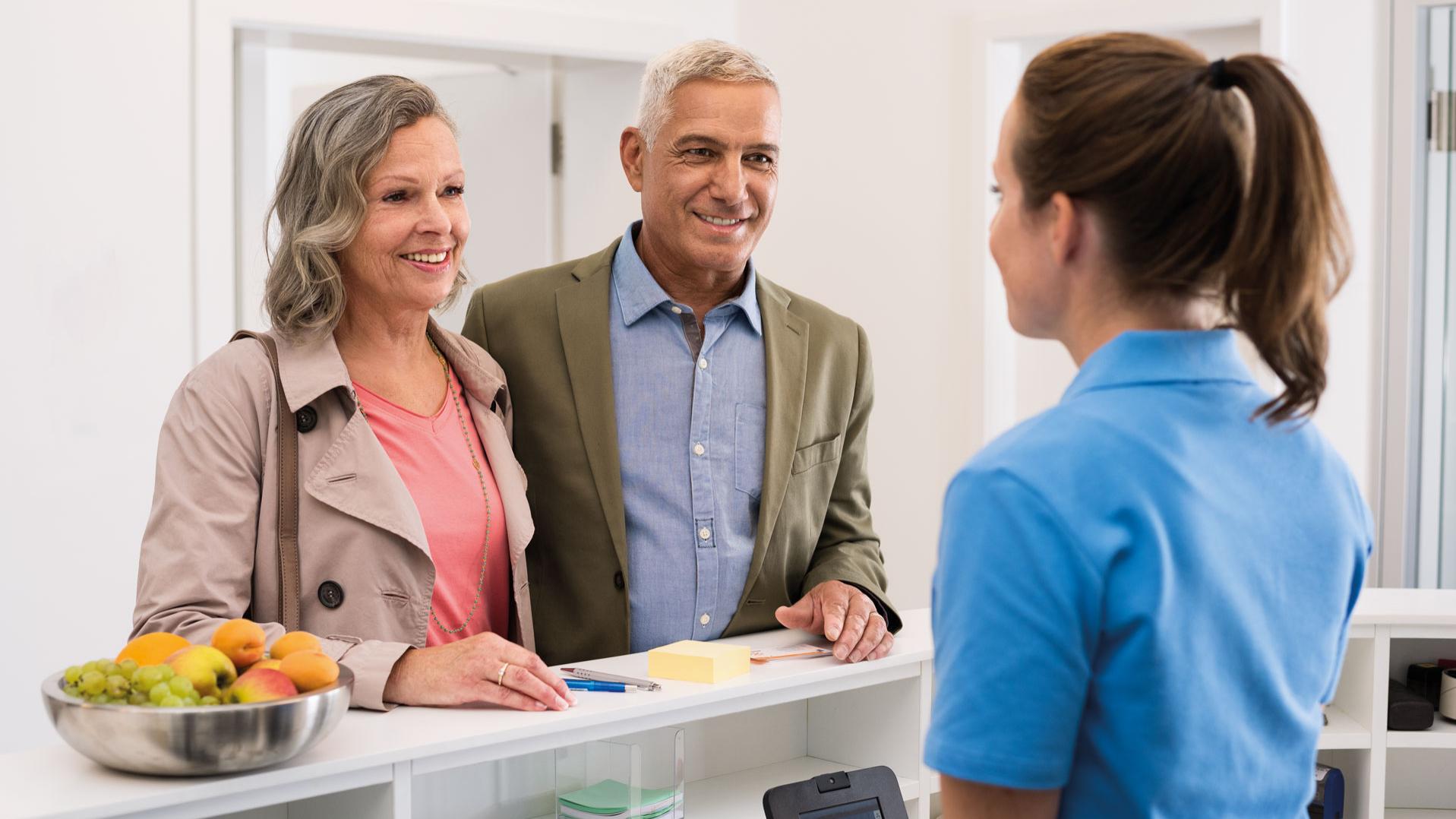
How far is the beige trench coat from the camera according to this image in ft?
5.41

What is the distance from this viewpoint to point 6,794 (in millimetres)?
1312

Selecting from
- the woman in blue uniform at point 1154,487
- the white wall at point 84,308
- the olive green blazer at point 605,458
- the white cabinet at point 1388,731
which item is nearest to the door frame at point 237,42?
the white wall at point 84,308

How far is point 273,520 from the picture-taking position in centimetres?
178

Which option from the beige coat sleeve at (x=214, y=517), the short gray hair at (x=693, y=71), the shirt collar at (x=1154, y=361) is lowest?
the beige coat sleeve at (x=214, y=517)

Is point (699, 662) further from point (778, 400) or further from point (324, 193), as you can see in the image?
point (324, 193)

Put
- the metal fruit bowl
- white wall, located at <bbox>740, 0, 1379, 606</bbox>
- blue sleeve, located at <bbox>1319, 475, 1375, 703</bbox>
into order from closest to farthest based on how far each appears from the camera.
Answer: blue sleeve, located at <bbox>1319, 475, 1375, 703</bbox>
the metal fruit bowl
white wall, located at <bbox>740, 0, 1379, 606</bbox>

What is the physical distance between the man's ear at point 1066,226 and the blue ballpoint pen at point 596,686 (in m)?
0.94

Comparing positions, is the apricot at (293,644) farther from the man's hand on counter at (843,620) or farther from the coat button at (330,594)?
the man's hand on counter at (843,620)

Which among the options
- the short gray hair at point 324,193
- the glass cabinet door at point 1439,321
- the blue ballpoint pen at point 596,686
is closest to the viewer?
the blue ballpoint pen at point 596,686

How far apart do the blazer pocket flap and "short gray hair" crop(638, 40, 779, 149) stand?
1.94 feet

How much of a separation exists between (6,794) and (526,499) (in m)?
0.93

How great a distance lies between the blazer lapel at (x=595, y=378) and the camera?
7.10 ft

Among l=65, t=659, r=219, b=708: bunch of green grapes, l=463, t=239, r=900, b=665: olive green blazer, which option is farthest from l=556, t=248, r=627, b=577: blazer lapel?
l=65, t=659, r=219, b=708: bunch of green grapes

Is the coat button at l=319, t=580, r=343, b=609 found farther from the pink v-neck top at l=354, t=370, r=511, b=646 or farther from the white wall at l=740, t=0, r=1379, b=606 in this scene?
the white wall at l=740, t=0, r=1379, b=606
